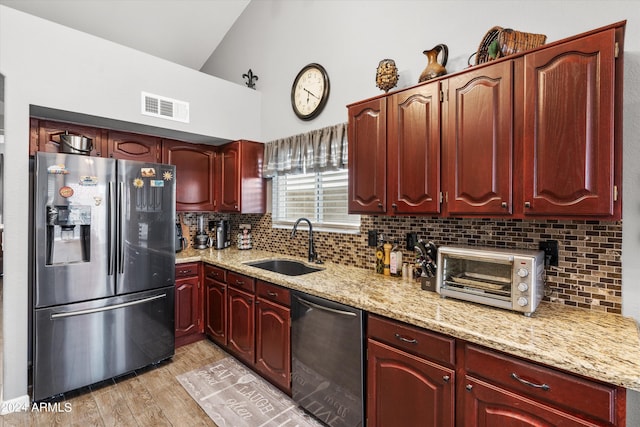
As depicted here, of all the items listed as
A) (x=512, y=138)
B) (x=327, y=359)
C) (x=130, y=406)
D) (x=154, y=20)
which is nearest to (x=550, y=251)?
(x=512, y=138)

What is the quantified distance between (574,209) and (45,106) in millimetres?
3419

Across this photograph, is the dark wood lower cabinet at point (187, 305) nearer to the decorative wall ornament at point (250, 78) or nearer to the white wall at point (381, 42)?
the white wall at point (381, 42)

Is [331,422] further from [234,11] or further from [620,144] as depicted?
[234,11]

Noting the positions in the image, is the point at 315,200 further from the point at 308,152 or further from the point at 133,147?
the point at 133,147

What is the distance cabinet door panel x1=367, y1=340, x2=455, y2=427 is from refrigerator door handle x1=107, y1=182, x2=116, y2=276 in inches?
81.2

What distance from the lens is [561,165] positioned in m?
1.36

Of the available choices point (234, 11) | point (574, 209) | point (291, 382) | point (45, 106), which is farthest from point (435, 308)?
point (234, 11)

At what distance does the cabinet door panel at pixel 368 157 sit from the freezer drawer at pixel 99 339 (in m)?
1.93

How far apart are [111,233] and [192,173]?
1.32 meters

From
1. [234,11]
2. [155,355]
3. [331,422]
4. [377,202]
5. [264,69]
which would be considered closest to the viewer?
[331,422]

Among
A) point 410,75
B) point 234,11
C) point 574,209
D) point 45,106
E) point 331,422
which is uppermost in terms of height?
point 234,11

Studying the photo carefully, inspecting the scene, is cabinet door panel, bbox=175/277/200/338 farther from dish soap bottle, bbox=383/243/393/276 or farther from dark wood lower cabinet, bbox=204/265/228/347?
dish soap bottle, bbox=383/243/393/276

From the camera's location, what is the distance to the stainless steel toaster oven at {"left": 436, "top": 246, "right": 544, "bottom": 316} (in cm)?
142

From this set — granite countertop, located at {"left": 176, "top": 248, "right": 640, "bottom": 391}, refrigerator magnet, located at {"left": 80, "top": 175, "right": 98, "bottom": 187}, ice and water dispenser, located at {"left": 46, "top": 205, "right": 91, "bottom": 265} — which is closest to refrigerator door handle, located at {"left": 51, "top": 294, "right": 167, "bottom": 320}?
ice and water dispenser, located at {"left": 46, "top": 205, "right": 91, "bottom": 265}
